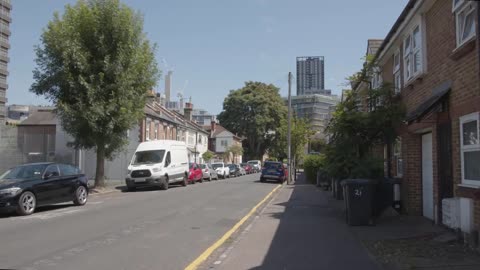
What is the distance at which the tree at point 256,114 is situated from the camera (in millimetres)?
83062

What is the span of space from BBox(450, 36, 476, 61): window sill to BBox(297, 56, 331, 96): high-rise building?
1533 inches

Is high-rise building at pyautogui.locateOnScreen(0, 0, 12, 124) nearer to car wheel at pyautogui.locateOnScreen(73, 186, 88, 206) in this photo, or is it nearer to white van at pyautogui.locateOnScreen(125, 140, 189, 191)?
white van at pyautogui.locateOnScreen(125, 140, 189, 191)

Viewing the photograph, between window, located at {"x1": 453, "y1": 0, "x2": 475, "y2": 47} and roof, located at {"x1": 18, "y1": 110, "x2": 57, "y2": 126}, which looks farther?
roof, located at {"x1": 18, "y1": 110, "x2": 57, "y2": 126}

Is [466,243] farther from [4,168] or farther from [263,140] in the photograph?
[263,140]

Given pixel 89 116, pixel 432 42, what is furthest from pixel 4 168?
pixel 432 42

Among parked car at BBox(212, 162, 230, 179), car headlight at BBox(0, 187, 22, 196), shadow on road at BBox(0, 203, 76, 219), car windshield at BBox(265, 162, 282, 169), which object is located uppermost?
car windshield at BBox(265, 162, 282, 169)

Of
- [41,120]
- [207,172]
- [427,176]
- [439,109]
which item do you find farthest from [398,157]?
[41,120]

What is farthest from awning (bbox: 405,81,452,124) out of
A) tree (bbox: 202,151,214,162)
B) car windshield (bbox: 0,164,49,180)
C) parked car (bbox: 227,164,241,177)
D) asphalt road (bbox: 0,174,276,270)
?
tree (bbox: 202,151,214,162)

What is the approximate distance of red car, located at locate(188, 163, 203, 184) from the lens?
1328 inches

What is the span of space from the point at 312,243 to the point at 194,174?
82.0 ft

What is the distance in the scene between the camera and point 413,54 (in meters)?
13.3

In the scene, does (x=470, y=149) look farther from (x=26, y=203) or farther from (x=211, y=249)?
(x=26, y=203)

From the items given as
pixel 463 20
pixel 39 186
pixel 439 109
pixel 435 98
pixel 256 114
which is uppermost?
pixel 256 114

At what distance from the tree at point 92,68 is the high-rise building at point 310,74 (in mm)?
26754
